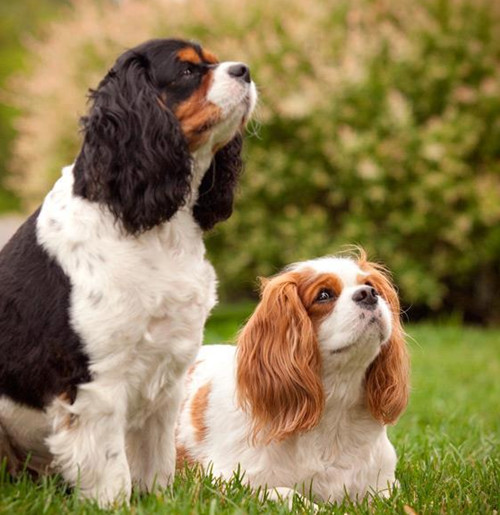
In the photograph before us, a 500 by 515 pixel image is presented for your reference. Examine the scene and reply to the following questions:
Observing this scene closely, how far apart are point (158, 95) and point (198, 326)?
878mm

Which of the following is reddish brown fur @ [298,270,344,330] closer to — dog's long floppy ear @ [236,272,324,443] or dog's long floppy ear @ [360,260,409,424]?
dog's long floppy ear @ [236,272,324,443]

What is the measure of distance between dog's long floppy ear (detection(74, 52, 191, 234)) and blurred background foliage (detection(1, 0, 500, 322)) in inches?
261

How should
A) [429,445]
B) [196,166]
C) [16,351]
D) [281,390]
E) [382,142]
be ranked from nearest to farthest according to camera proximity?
1. [16,351]
2. [196,166]
3. [281,390]
4. [429,445]
5. [382,142]

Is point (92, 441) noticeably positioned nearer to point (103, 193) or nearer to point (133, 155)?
point (103, 193)

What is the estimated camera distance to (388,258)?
10.5 metres

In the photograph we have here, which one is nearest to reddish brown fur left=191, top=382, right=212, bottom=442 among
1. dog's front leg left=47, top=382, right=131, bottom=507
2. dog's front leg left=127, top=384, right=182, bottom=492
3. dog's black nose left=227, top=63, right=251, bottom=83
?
dog's front leg left=127, top=384, right=182, bottom=492

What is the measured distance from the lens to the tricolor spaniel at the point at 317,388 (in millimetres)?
3861

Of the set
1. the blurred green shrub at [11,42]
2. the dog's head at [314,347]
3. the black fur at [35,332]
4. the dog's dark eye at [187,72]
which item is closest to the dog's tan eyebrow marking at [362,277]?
the dog's head at [314,347]

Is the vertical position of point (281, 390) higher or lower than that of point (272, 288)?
lower

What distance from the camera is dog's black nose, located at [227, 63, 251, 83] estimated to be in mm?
3553

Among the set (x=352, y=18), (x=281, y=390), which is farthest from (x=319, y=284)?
(x=352, y=18)

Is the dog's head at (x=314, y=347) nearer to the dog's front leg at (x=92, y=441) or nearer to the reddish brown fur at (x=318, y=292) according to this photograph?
the reddish brown fur at (x=318, y=292)

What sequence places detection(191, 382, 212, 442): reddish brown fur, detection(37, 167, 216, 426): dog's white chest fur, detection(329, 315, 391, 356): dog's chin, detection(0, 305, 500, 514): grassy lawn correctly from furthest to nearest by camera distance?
1. detection(191, 382, 212, 442): reddish brown fur
2. detection(329, 315, 391, 356): dog's chin
3. detection(37, 167, 216, 426): dog's white chest fur
4. detection(0, 305, 500, 514): grassy lawn

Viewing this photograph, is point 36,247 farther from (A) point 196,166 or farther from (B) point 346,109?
(B) point 346,109
